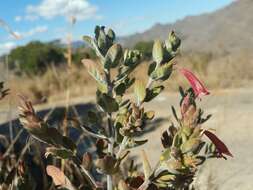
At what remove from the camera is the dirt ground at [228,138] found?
2.79 m

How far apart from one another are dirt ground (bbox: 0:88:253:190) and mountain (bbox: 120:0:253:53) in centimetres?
2395

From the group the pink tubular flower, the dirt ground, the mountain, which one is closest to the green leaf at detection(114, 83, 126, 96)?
the pink tubular flower

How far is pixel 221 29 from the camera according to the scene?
132 feet

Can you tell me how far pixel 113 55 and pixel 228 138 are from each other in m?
3.82

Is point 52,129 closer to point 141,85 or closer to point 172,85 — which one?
point 141,85

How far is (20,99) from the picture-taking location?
1111 mm

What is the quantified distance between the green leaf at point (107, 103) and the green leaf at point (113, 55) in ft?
0.24

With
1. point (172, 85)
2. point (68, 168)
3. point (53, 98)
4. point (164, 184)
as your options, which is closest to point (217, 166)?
point (68, 168)

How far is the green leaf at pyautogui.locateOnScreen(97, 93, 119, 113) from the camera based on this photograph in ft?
3.64

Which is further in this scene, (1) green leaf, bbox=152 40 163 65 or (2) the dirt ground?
(2) the dirt ground

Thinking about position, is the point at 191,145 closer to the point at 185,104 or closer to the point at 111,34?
the point at 185,104

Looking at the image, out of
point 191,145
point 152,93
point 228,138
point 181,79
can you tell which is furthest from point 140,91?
point 181,79

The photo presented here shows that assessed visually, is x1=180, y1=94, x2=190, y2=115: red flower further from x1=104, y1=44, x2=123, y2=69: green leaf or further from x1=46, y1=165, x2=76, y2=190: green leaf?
x1=46, y1=165, x2=76, y2=190: green leaf

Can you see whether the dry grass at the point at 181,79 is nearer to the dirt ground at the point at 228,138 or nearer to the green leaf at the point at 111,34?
the dirt ground at the point at 228,138
